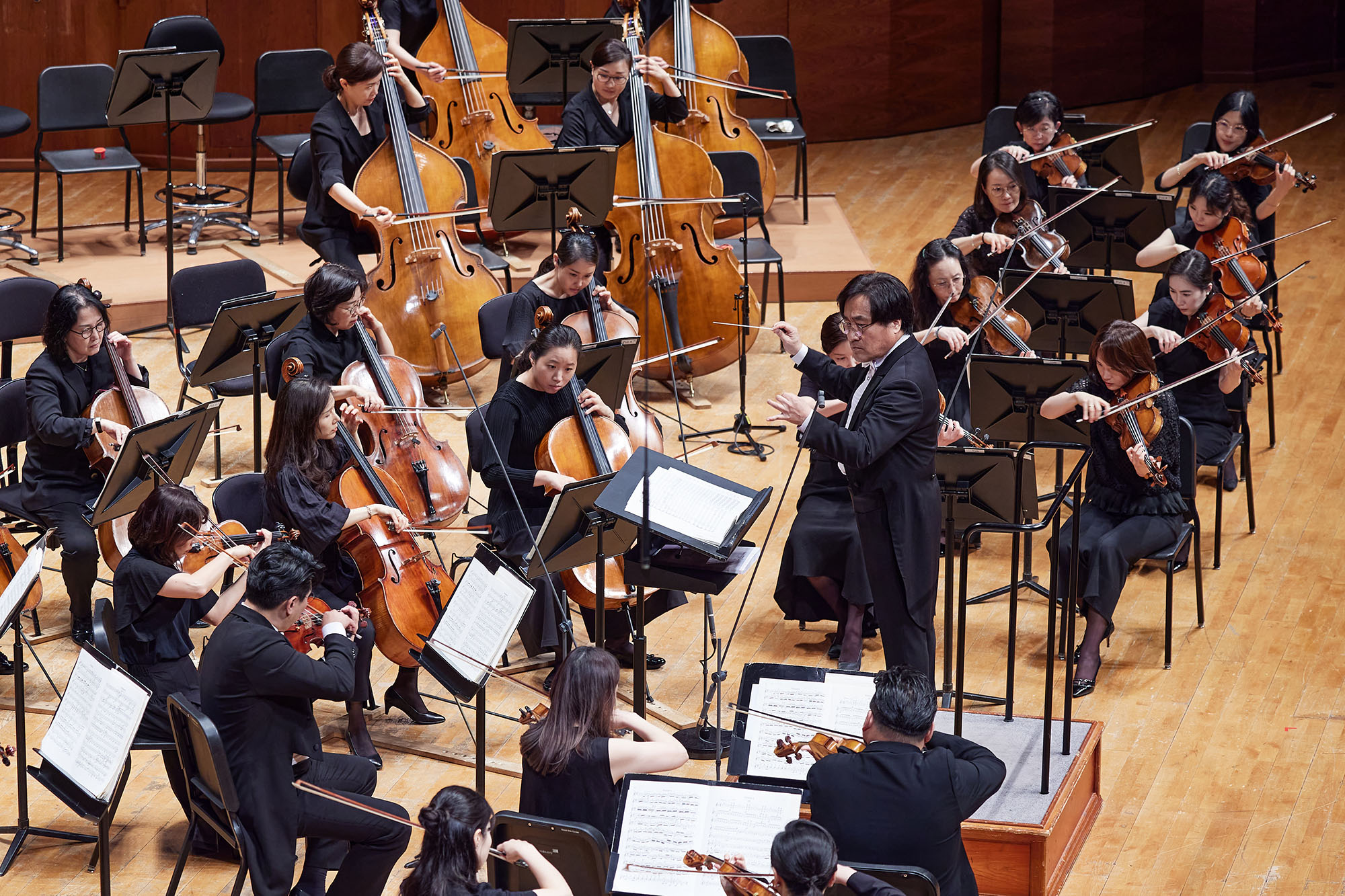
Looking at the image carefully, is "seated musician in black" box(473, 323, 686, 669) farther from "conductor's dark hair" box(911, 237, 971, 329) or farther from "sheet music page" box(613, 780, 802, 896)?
"sheet music page" box(613, 780, 802, 896)

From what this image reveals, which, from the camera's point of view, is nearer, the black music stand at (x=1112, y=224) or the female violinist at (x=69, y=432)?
the female violinist at (x=69, y=432)

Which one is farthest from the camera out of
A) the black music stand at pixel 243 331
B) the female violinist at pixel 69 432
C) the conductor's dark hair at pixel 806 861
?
the black music stand at pixel 243 331

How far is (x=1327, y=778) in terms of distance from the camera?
186 inches

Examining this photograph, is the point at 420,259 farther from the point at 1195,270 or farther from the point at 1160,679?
the point at 1160,679

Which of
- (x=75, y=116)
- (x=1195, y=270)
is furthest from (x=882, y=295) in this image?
(x=75, y=116)

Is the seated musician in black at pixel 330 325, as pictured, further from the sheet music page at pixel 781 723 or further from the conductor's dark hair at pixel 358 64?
the sheet music page at pixel 781 723

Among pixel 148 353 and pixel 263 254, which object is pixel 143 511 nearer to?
pixel 148 353

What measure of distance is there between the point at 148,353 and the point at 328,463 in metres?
2.98

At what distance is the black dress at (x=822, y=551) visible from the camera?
527 centimetres

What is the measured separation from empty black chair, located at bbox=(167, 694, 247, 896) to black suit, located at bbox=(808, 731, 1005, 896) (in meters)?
1.31

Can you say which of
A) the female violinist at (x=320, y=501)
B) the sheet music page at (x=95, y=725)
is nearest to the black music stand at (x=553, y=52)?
the female violinist at (x=320, y=501)

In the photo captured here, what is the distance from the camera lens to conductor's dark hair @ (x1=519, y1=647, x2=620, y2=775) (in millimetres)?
3660

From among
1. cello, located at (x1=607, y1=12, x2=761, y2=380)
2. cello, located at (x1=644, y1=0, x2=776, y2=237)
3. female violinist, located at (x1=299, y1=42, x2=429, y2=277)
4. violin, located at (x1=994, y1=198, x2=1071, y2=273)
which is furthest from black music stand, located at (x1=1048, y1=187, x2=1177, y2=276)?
female violinist, located at (x1=299, y1=42, x2=429, y2=277)

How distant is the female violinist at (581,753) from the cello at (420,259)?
10.2 feet
